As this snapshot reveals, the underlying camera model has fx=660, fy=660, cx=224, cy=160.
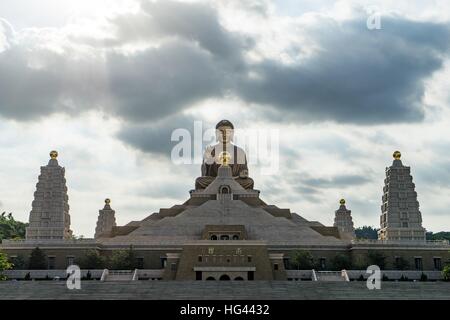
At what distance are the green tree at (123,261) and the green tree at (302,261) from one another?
639 inches

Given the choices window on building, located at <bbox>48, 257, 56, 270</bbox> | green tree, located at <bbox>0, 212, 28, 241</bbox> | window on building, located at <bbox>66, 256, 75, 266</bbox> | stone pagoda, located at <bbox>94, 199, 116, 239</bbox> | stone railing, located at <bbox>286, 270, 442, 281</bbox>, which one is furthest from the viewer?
green tree, located at <bbox>0, 212, 28, 241</bbox>

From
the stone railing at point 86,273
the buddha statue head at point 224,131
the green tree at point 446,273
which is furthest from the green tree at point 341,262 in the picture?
the buddha statue head at point 224,131

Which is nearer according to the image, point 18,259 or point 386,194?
point 18,259

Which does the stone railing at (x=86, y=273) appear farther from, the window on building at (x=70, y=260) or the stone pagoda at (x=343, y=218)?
the stone pagoda at (x=343, y=218)

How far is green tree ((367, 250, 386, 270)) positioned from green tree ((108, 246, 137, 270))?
945 inches

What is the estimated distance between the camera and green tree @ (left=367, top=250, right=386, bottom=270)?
66.9 meters

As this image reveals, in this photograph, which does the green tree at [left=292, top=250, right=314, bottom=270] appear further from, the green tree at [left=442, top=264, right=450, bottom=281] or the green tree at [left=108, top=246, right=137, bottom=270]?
the green tree at [left=108, top=246, right=137, bottom=270]

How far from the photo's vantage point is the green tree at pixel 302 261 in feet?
216

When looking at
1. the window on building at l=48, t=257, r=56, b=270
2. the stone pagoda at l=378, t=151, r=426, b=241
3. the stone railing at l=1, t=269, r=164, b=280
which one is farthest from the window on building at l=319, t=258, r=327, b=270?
the window on building at l=48, t=257, r=56, b=270

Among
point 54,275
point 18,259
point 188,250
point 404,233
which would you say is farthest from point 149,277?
point 404,233

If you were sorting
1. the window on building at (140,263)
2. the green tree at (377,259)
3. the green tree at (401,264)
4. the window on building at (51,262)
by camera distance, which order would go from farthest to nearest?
the window on building at (51,262)
the window on building at (140,263)
the green tree at (401,264)
the green tree at (377,259)
